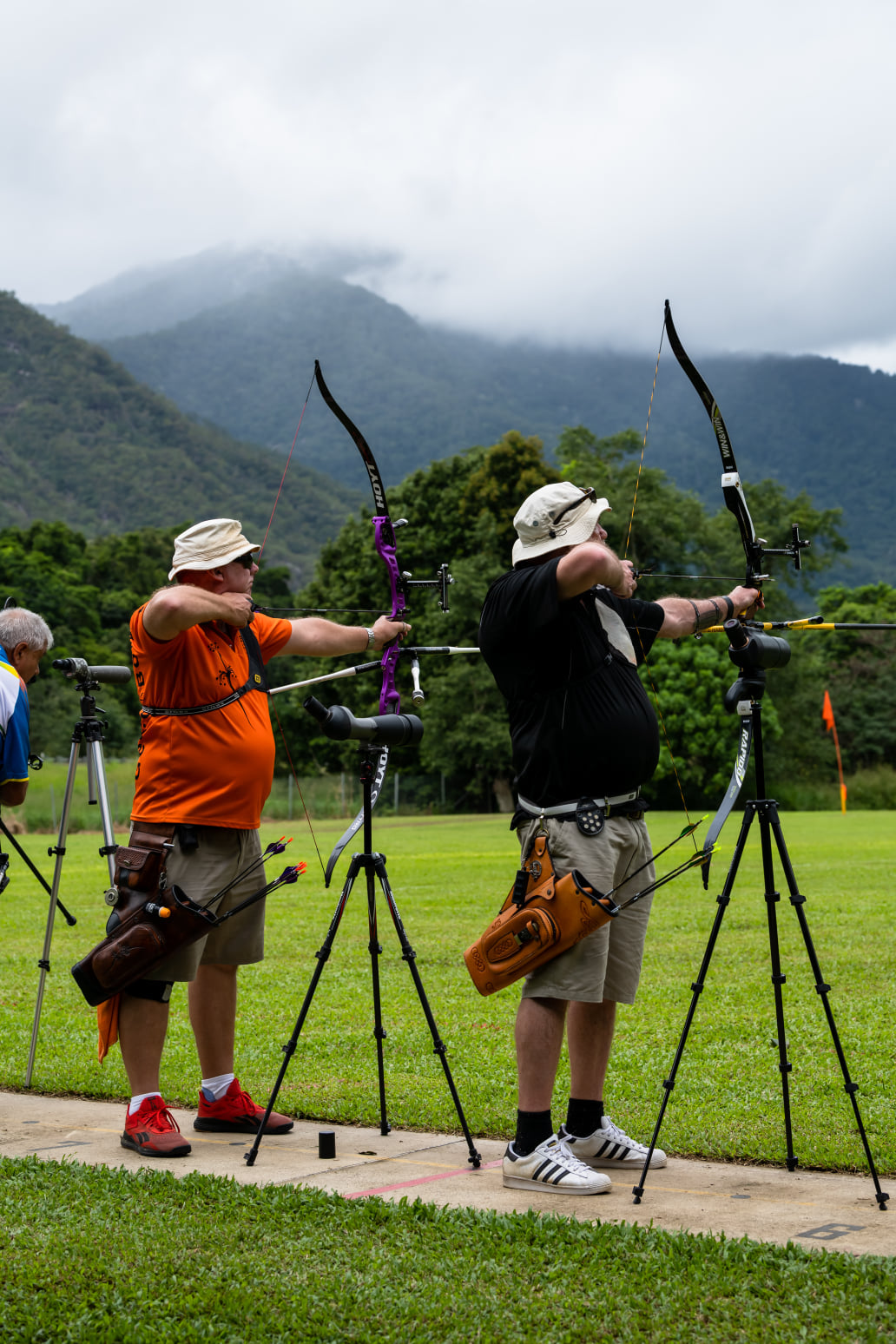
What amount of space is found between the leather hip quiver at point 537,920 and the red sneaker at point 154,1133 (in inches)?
50.4

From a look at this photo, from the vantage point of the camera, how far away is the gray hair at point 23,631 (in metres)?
6.05

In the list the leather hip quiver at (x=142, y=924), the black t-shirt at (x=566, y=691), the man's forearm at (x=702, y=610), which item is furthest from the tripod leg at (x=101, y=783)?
the man's forearm at (x=702, y=610)

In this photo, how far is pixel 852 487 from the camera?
18912 centimetres

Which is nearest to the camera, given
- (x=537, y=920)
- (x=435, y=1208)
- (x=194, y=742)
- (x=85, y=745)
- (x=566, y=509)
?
(x=435, y=1208)

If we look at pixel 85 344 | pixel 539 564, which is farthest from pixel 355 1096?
pixel 85 344

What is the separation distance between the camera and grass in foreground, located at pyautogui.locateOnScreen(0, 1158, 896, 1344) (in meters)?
3.17

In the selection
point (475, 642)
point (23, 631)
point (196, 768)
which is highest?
point (475, 642)

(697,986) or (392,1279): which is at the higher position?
(697,986)

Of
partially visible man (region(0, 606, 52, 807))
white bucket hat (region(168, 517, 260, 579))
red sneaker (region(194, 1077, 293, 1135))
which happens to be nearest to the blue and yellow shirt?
partially visible man (region(0, 606, 52, 807))

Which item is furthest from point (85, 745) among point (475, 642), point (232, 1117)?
point (475, 642)

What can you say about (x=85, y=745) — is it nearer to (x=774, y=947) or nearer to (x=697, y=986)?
(x=697, y=986)

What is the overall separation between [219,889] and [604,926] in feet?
5.12

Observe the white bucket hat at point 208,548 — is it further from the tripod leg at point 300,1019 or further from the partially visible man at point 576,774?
the tripod leg at point 300,1019

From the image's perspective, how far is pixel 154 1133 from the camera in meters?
4.93
